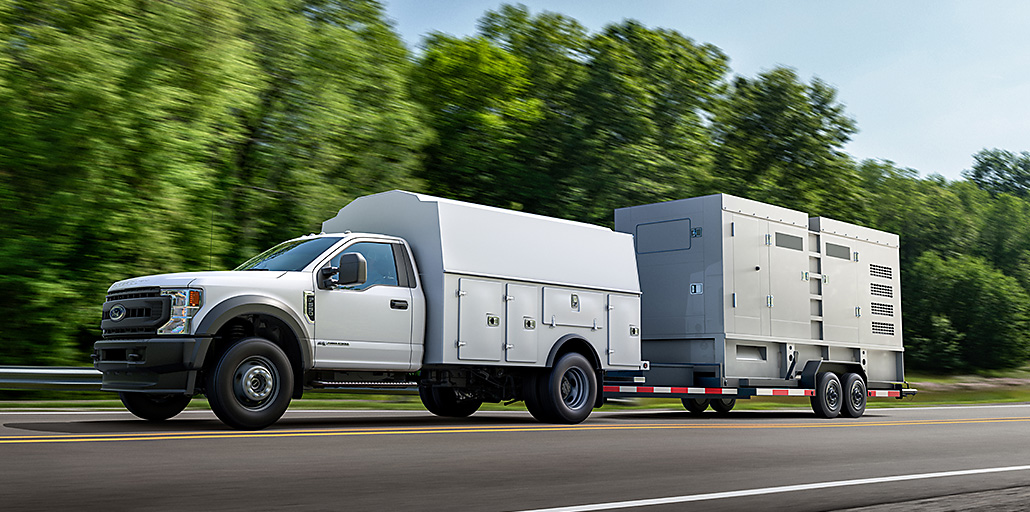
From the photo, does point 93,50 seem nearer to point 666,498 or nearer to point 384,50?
point 384,50

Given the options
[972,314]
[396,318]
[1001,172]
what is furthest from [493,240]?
[1001,172]

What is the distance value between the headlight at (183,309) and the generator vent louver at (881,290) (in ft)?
46.3

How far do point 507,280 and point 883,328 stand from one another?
33.9 ft

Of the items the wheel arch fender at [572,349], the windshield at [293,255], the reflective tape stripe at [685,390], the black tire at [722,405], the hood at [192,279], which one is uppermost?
the windshield at [293,255]

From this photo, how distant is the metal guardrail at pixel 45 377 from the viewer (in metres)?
16.5

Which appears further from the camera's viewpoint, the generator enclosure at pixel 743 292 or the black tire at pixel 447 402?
the generator enclosure at pixel 743 292

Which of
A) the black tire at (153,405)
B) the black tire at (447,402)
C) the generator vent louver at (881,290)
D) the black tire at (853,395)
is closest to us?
Result: the black tire at (153,405)

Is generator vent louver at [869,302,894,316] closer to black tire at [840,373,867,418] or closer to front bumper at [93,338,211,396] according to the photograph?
black tire at [840,373,867,418]

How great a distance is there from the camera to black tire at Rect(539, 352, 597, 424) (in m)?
13.7

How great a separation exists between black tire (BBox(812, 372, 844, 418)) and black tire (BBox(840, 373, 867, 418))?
8.6 inches

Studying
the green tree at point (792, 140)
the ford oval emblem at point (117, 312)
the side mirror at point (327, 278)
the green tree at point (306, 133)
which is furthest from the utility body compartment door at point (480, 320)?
the green tree at point (792, 140)

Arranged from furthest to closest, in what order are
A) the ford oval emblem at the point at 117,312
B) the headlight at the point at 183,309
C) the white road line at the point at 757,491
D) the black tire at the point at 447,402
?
the black tire at the point at 447,402, the ford oval emblem at the point at 117,312, the headlight at the point at 183,309, the white road line at the point at 757,491

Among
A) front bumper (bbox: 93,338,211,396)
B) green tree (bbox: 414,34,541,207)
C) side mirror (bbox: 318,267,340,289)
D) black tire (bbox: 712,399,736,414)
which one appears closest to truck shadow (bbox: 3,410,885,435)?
front bumper (bbox: 93,338,211,396)

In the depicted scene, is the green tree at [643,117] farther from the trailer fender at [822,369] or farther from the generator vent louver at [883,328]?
the trailer fender at [822,369]
